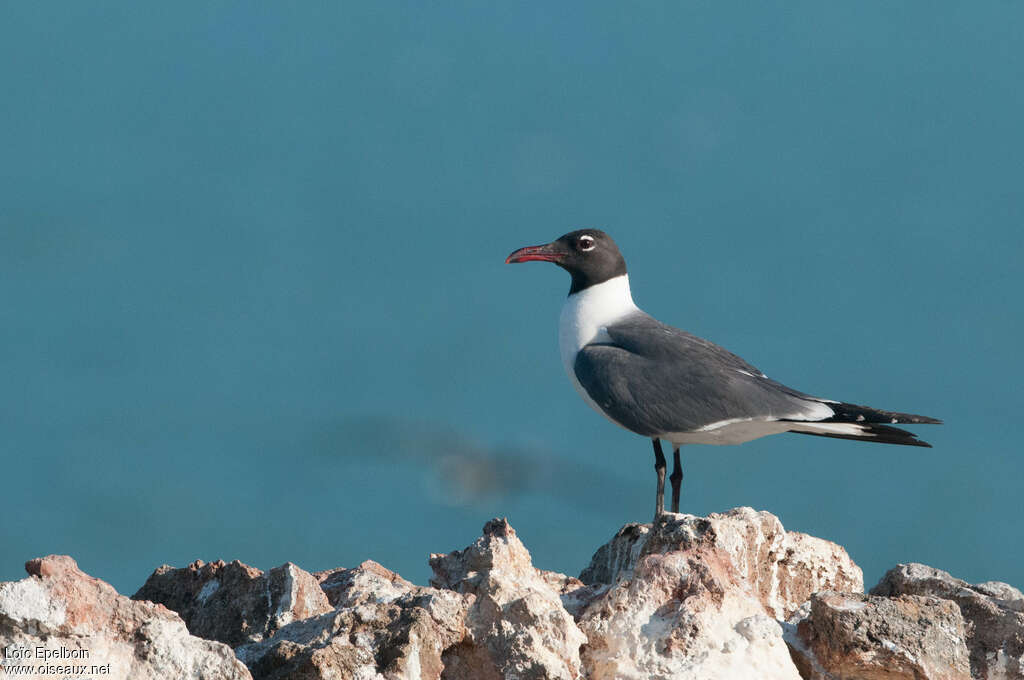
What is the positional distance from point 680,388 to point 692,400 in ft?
0.55

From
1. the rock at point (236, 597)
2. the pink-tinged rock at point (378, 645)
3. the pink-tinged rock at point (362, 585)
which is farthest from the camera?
the pink-tinged rock at point (362, 585)

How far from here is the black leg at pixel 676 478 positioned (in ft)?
41.2

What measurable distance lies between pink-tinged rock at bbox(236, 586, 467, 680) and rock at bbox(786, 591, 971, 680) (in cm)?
167

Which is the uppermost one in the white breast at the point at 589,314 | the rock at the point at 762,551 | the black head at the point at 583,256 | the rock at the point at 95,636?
the black head at the point at 583,256

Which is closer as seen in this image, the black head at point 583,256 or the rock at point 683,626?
the rock at point 683,626

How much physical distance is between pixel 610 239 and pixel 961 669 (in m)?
8.51

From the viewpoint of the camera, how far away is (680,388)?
41.2 feet

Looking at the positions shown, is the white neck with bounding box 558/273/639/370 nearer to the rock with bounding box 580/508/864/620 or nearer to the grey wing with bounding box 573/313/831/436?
the grey wing with bounding box 573/313/831/436

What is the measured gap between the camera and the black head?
1419 centimetres

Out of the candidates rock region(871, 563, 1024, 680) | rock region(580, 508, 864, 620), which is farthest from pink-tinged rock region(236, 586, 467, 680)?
rock region(871, 563, 1024, 680)

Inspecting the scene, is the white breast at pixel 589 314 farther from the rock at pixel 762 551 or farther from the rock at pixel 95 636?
the rock at pixel 95 636

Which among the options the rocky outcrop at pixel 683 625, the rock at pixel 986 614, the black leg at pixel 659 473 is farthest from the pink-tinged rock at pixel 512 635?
the black leg at pixel 659 473

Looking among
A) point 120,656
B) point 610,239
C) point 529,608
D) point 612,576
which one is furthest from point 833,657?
A: point 610,239

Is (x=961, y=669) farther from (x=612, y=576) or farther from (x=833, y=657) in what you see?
(x=612, y=576)
